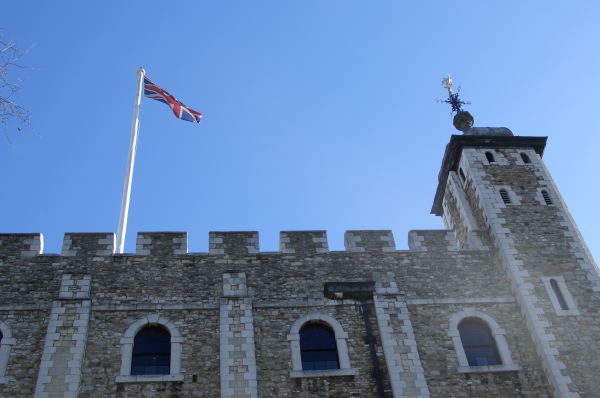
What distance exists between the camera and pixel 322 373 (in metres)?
15.0

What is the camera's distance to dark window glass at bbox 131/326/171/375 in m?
15.1

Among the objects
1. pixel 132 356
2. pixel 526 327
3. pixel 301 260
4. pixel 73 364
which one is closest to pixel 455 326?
pixel 526 327

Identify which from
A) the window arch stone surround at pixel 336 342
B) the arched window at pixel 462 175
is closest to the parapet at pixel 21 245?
the window arch stone surround at pixel 336 342

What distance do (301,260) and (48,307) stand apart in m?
6.36

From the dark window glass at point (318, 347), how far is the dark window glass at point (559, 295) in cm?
580

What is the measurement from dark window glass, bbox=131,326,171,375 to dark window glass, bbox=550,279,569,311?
968 centimetres

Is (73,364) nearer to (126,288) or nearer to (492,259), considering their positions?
(126,288)

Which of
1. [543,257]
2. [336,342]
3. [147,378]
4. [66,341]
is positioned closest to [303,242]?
[336,342]

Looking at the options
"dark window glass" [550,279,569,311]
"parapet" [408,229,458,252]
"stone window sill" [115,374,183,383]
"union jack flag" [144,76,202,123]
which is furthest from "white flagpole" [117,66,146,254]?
"dark window glass" [550,279,569,311]

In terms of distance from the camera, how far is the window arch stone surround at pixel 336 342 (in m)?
15.0

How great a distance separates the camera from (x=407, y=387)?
14.8 m

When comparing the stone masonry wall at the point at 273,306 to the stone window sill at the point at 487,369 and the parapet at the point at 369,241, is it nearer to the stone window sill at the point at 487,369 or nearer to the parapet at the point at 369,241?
the parapet at the point at 369,241

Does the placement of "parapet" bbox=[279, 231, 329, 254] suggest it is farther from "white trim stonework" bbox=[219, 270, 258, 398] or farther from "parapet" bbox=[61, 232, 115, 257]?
"parapet" bbox=[61, 232, 115, 257]

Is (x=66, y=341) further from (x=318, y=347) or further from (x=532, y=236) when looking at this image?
(x=532, y=236)
